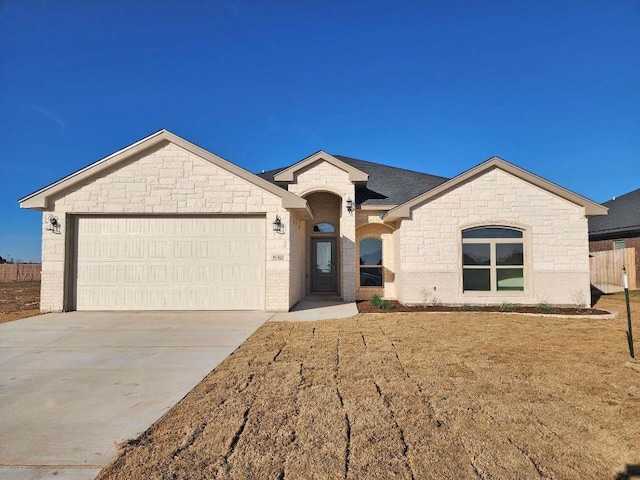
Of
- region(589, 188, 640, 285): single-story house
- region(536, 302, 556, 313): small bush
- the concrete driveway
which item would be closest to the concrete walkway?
the concrete driveway

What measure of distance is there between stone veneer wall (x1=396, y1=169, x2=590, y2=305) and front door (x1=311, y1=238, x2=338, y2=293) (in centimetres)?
390

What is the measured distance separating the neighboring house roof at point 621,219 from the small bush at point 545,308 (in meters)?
10.8

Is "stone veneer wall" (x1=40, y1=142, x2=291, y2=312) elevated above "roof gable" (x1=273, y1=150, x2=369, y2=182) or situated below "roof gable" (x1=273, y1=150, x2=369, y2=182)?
below

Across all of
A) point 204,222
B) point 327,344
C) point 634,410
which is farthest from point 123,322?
point 634,410

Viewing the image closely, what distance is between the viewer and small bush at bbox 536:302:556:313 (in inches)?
418

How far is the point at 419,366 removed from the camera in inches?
201

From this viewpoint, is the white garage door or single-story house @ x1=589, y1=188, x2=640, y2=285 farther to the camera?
single-story house @ x1=589, y1=188, x2=640, y2=285

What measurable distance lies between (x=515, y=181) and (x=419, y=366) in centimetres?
891

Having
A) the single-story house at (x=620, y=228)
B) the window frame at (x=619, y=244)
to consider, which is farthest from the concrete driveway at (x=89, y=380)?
the window frame at (x=619, y=244)

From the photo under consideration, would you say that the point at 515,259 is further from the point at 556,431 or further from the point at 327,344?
the point at 556,431

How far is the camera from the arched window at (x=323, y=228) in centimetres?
1493

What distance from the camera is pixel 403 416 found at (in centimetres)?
348

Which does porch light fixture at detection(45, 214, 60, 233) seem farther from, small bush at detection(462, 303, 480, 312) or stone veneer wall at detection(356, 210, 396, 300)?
small bush at detection(462, 303, 480, 312)

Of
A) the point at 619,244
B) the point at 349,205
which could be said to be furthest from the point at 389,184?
the point at 619,244
